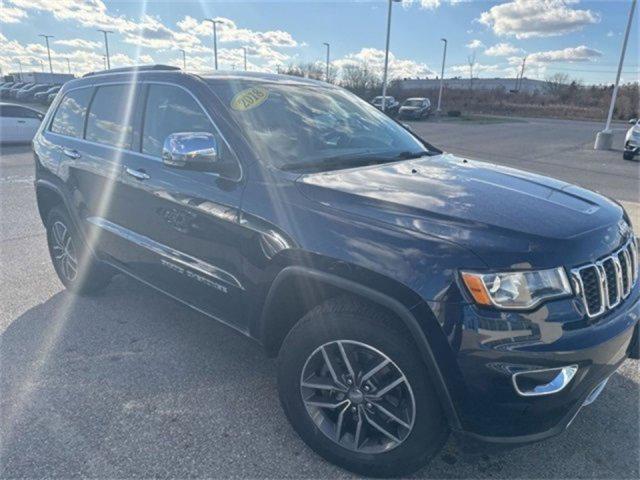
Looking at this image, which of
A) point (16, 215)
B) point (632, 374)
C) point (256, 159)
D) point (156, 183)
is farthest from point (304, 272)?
point (16, 215)

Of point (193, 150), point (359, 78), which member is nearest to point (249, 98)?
point (193, 150)

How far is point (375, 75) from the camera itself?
6412 centimetres

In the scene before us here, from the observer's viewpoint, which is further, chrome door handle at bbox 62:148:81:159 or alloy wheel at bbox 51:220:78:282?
alloy wheel at bbox 51:220:78:282

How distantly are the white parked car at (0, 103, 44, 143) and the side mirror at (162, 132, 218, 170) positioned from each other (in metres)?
14.8

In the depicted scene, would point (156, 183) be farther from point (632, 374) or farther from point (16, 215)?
point (16, 215)

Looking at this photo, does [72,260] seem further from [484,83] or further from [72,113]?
[484,83]

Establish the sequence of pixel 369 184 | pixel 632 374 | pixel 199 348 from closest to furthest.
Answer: pixel 369 184
pixel 632 374
pixel 199 348

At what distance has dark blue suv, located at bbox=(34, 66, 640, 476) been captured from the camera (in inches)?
75.3

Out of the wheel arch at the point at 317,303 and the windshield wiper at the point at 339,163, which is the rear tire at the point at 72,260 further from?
the windshield wiper at the point at 339,163

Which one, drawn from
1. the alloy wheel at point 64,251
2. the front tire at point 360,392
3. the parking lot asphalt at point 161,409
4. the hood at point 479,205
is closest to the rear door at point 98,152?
the alloy wheel at point 64,251

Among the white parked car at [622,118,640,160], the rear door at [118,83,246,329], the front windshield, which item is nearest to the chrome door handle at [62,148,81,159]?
the rear door at [118,83,246,329]

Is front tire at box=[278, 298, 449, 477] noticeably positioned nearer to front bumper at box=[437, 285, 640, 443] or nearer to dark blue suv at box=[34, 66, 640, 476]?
dark blue suv at box=[34, 66, 640, 476]

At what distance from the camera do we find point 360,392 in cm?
229

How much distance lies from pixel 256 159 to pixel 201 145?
0.97ft
